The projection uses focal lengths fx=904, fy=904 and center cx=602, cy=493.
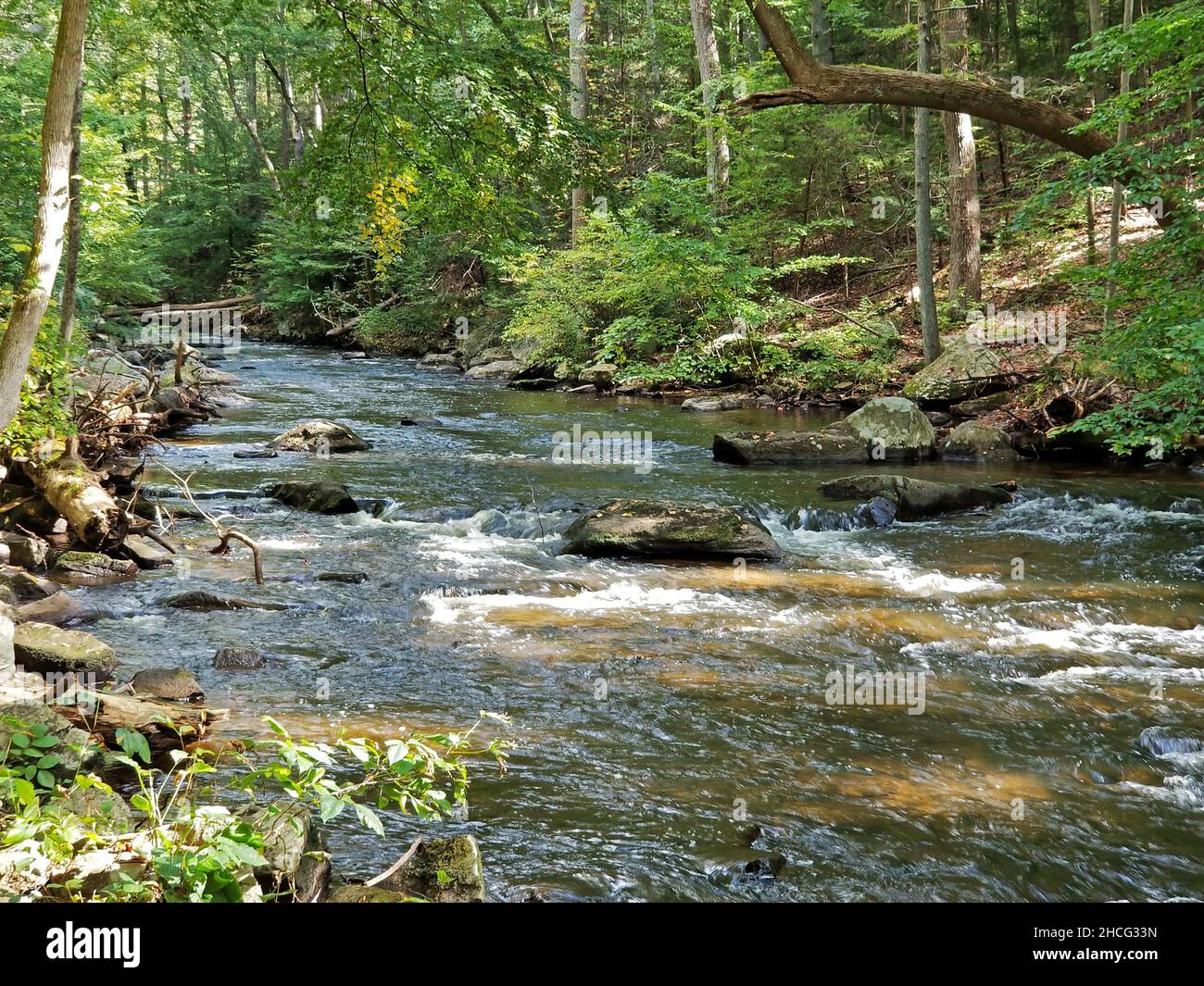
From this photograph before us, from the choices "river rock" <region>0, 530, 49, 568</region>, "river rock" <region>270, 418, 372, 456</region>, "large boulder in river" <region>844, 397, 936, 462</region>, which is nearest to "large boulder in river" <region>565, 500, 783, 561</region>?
"river rock" <region>0, 530, 49, 568</region>

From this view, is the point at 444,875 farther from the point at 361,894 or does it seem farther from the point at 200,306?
the point at 200,306

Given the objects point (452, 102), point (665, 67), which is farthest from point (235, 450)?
point (665, 67)

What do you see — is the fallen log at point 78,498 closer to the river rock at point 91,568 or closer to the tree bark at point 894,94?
the river rock at point 91,568

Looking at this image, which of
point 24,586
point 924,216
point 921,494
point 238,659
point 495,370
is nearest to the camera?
point 238,659

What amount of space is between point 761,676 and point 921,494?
571cm

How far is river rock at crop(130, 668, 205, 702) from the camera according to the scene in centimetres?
566

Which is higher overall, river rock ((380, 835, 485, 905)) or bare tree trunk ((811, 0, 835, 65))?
bare tree trunk ((811, 0, 835, 65))

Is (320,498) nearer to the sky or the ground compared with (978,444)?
nearer to the ground

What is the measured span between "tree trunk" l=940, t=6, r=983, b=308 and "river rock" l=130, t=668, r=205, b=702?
53.7 ft

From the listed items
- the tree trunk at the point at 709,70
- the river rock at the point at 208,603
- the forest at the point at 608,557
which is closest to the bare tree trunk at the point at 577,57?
the tree trunk at the point at 709,70

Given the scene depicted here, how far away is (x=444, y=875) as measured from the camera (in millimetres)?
3543

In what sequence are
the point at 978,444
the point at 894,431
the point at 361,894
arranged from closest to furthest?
the point at 361,894 < the point at 978,444 < the point at 894,431

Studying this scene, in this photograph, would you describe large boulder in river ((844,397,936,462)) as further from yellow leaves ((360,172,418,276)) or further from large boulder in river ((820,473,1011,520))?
yellow leaves ((360,172,418,276))

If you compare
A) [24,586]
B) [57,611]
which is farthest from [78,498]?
[57,611]
